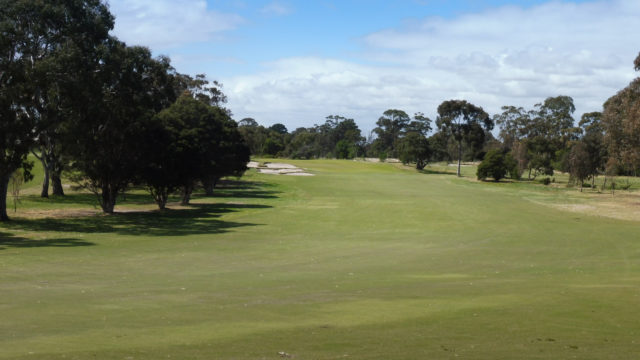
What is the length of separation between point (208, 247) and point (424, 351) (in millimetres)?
19153

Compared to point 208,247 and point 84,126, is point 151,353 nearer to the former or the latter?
point 208,247

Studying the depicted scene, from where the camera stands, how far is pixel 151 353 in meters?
→ 9.28

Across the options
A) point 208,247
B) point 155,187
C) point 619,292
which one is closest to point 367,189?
point 155,187

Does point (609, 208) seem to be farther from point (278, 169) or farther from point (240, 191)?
point (278, 169)

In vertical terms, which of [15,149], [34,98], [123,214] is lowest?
[123,214]

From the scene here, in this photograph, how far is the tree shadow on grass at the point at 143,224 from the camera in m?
34.3

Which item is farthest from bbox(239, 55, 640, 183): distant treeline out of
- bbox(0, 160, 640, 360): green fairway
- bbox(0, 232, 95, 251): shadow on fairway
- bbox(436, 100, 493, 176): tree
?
bbox(0, 232, 95, 251): shadow on fairway

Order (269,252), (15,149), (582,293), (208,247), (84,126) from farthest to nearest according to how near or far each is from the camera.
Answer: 1. (84,126)
2. (15,149)
3. (208,247)
4. (269,252)
5. (582,293)

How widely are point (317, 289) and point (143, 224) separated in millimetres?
24970

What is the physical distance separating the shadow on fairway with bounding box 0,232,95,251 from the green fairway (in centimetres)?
14

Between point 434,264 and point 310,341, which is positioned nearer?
point 310,341

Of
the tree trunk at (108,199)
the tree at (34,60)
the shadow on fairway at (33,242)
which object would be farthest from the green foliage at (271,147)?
the shadow on fairway at (33,242)

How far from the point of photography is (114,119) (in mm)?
40812

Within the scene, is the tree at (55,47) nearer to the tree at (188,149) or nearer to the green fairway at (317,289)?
the green fairway at (317,289)
